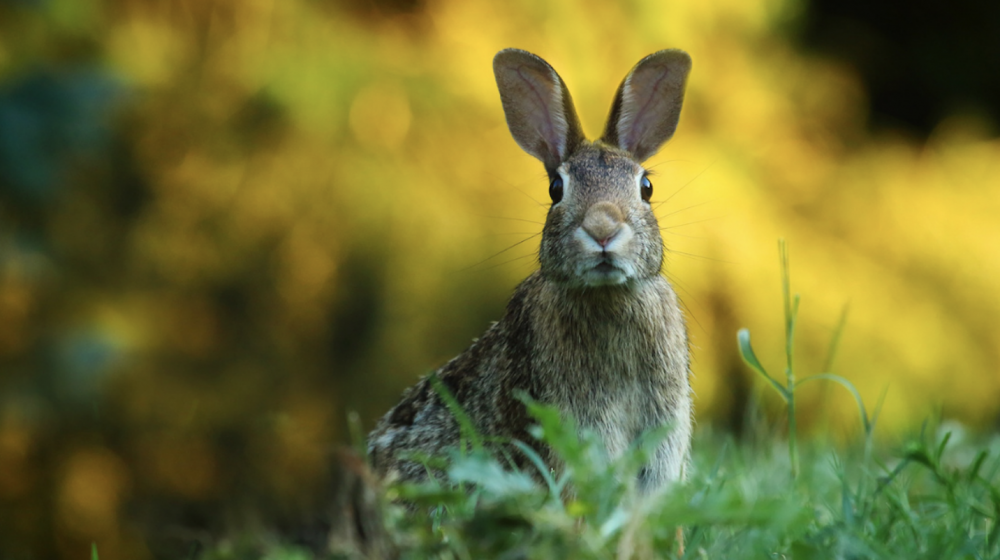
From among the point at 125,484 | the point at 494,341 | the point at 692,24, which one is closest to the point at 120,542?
the point at 125,484

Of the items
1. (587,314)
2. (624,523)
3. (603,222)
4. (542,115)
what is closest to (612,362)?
(587,314)

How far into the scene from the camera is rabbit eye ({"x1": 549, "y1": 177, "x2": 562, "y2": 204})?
269cm

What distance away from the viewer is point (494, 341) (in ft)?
9.25

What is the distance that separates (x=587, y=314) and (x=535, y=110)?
689 millimetres

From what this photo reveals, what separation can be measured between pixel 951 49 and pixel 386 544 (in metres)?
7.13

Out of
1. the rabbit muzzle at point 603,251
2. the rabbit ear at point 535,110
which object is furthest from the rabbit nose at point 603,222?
the rabbit ear at point 535,110

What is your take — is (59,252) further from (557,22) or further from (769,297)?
(769,297)

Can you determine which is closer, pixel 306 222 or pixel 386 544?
pixel 386 544

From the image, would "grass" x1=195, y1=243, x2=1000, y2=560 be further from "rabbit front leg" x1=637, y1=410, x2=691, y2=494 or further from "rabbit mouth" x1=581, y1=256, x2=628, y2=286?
"rabbit mouth" x1=581, y1=256, x2=628, y2=286

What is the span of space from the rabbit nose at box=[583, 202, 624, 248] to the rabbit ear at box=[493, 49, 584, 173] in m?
0.42

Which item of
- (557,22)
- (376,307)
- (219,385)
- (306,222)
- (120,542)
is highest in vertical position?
(557,22)

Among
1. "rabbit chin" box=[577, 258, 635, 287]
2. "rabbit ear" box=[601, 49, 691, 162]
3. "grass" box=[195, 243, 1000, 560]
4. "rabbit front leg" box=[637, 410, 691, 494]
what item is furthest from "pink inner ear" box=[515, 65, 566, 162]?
"grass" box=[195, 243, 1000, 560]

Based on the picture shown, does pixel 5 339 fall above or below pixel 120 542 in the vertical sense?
above

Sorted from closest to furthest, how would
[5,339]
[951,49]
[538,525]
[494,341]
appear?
[538,525], [494,341], [5,339], [951,49]
